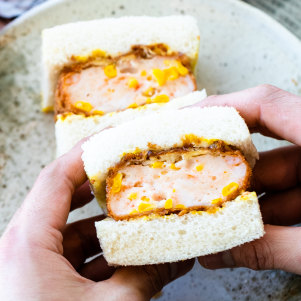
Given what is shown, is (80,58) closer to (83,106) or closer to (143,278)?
(83,106)

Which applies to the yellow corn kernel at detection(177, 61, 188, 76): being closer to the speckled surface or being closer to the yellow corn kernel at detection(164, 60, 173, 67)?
the yellow corn kernel at detection(164, 60, 173, 67)

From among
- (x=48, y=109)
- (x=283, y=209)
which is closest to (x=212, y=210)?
(x=283, y=209)

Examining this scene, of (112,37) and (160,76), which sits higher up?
(112,37)

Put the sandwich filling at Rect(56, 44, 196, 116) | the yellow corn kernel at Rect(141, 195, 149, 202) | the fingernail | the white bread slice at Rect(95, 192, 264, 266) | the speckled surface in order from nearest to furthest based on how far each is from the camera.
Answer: the white bread slice at Rect(95, 192, 264, 266) → the yellow corn kernel at Rect(141, 195, 149, 202) → the fingernail → the sandwich filling at Rect(56, 44, 196, 116) → the speckled surface

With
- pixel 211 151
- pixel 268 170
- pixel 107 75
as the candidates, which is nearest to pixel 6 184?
pixel 107 75

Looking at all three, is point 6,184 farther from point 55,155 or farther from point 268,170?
point 268,170

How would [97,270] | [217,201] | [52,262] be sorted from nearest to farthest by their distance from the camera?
1. [52,262]
2. [217,201]
3. [97,270]

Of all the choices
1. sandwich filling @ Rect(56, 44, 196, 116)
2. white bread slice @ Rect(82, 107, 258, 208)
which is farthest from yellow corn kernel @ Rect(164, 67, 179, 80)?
white bread slice @ Rect(82, 107, 258, 208)

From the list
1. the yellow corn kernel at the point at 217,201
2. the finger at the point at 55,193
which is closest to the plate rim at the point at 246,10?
the finger at the point at 55,193
